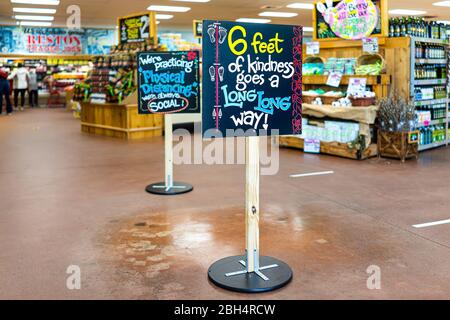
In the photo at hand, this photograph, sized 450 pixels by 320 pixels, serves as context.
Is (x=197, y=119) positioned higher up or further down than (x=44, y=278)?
higher up

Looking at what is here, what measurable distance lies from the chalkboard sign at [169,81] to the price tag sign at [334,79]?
10.2 ft

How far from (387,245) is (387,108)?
12.8 ft

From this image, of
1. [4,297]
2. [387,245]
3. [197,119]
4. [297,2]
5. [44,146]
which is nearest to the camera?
[4,297]

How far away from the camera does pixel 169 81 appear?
539cm

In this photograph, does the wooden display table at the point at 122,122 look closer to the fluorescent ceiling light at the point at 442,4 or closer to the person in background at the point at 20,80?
the person in background at the point at 20,80

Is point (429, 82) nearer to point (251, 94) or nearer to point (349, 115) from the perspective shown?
point (349, 115)

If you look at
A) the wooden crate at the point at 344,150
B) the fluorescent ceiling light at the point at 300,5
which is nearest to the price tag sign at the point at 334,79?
the wooden crate at the point at 344,150

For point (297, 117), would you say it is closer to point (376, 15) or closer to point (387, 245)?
point (387, 245)

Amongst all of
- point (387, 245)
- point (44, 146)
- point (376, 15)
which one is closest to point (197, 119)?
point (44, 146)

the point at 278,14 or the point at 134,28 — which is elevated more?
the point at 278,14

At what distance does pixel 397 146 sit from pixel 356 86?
1.09 metres

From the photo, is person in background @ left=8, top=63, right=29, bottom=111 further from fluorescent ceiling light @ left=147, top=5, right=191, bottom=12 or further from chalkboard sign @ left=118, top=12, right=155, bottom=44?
chalkboard sign @ left=118, top=12, right=155, bottom=44

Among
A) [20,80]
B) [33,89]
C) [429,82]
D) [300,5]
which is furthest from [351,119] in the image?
[33,89]

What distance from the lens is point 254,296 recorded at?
2883 mm
